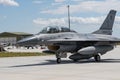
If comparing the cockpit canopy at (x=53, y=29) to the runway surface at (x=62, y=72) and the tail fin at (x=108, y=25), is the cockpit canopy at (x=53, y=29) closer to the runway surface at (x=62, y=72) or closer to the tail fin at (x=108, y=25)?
the runway surface at (x=62, y=72)

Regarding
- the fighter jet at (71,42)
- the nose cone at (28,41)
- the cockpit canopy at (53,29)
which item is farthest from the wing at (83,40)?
the nose cone at (28,41)

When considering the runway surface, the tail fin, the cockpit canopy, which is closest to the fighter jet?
the cockpit canopy

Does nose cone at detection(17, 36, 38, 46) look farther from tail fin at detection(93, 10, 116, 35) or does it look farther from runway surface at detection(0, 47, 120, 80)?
tail fin at detection(93, 10, 116, 35)

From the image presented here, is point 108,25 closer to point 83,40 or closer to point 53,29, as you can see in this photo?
point 83,40

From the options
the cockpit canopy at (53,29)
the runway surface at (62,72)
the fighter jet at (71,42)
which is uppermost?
the cockpit canopy at (53,29)

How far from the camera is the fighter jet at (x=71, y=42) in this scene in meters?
→ 20.2

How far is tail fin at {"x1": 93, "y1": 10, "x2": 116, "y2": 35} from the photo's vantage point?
25.5 m

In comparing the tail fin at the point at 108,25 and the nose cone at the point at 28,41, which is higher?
the tail fin at the point at 108,25

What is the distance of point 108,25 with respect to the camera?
26.0 m

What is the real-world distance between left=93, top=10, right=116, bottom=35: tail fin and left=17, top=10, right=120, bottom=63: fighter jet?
1549mm

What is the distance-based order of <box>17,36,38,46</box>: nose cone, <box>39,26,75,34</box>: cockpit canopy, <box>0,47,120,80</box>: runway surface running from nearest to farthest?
<box>0,47,120,80</box>: runway surface
<box>17,36,38,46</box>: nose cone
<box>39,26,75,34</box>: cockpit canopy

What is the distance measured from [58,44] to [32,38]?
2.15m

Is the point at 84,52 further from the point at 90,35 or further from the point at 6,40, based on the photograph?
the point at 6,40

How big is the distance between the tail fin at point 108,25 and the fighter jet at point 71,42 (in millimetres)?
1549
